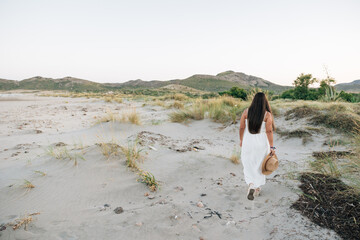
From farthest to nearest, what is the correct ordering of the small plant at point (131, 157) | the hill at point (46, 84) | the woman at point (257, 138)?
the hill at point (46, 84) < the small plant at point (131, 157) < the woman at point (257, 138)

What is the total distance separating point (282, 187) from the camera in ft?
9.92

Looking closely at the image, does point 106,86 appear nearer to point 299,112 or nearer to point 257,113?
point 299,112

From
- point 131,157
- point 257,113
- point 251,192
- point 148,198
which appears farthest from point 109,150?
point 257,113

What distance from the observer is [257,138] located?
3.11m

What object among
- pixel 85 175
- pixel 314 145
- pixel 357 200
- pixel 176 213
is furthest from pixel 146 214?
pixel 314 145

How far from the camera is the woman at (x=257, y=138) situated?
3021 millimetres

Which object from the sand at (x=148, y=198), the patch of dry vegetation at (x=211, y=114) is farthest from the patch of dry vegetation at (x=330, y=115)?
the sand at (x=148, y=198)

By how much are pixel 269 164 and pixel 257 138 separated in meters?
0.42

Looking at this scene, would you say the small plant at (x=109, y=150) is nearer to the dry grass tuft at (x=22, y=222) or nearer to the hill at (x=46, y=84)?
the dry grass tuft at (x=22, y=222)

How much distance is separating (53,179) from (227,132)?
520 cm

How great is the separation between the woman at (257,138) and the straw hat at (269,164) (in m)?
0.09

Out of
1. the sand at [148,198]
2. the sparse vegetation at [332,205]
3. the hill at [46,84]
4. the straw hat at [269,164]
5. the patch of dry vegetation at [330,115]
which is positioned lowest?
the sand at [148,198]

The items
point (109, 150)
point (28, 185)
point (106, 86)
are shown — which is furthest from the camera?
point (106, 86)

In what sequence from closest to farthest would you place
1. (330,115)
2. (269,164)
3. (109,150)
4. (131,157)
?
(269,164)
(131,157)
(109,150)
(330,115)
